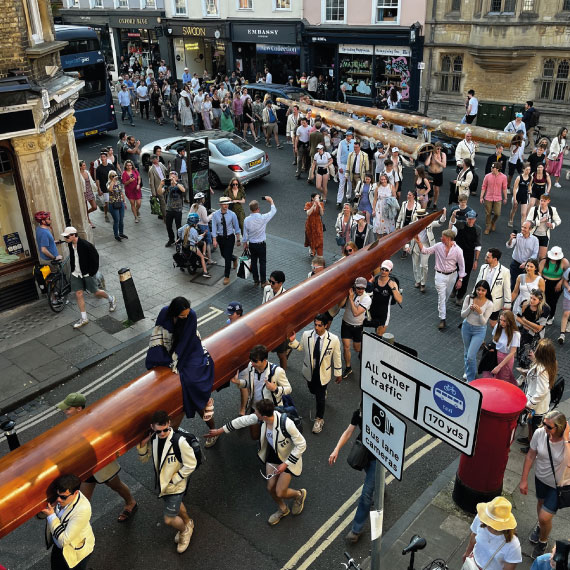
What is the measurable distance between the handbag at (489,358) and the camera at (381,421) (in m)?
4.33

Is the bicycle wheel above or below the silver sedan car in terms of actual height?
below

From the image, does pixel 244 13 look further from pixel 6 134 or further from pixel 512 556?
pixel 512 556

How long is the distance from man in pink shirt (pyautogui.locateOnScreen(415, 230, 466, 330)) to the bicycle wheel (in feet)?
22.1

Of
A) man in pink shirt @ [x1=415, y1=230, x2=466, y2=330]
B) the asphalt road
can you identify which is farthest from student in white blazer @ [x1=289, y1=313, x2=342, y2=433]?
man in pink shirt @ [x1=415, y1=230, x2=466, y2=330]

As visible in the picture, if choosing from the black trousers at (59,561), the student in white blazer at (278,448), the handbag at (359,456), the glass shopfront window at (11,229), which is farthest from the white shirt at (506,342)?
the glass shopfront window at (11,229)

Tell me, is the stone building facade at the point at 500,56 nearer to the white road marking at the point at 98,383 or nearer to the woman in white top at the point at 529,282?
the woman in white top at the point at 529,282

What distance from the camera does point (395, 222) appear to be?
1271cm

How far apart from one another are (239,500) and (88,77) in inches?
793

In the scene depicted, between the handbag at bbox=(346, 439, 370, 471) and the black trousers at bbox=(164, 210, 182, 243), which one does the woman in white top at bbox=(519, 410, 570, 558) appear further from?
the black trousers at bbox=(164, 210, 182, 243)

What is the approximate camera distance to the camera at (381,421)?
3.98m

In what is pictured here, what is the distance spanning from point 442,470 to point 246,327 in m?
2.93

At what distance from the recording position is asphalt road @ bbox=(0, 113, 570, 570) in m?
6.31

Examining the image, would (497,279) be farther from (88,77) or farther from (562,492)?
(88,77)

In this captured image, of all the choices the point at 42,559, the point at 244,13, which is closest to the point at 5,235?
the point at 42,559
